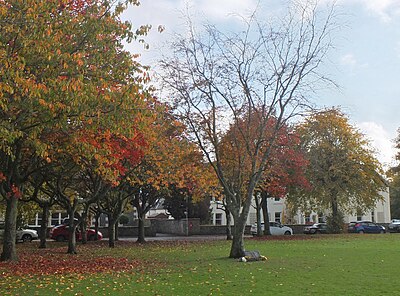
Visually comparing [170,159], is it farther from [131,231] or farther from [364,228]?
[364,228]

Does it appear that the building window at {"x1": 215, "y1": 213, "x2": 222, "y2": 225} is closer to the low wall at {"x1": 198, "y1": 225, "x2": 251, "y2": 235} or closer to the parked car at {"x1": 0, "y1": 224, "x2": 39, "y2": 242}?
the low wall at {"x1": 198, "y1": 225, "x2": 251, "y2": 235}

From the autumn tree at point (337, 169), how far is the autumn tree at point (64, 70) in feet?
93.4

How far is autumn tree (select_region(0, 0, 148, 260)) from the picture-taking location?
1022cm

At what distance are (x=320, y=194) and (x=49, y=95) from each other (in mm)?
32545

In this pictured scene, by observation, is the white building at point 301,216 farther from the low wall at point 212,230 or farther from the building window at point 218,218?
the low wall at point 212,230

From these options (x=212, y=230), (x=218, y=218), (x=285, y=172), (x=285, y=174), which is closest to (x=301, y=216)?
(x=218, y=218)

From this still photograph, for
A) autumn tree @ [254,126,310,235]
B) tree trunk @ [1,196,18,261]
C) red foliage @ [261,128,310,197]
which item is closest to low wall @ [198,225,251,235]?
autumn tree @ [254,126,310,235]

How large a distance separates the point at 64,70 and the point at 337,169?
1259 inches

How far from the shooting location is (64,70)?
1130cm

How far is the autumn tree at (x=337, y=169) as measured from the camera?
1563 inches

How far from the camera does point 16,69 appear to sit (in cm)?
998

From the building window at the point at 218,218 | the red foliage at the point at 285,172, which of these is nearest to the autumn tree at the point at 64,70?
the red foliage at the point at 285,172

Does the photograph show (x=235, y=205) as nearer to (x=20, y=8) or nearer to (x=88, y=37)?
(x=88, y=37)

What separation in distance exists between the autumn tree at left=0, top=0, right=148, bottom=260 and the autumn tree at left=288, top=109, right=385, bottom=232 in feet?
93.4
